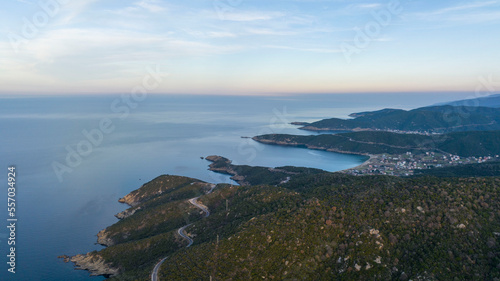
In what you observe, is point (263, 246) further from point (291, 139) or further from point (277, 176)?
point (291, 139)

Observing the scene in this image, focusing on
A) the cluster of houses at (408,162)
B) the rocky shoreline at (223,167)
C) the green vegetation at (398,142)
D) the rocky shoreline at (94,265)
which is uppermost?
the green vegetation at (398,142)

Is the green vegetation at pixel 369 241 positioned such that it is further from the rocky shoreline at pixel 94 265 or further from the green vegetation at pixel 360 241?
the rocky shoreline at pixel 94 265

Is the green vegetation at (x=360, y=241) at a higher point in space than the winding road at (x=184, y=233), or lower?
higher

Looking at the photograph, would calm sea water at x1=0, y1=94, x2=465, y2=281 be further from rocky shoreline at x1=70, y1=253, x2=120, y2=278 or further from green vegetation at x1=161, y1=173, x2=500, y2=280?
green vegetation at x1=161, y1=173, x2=500, y2=280

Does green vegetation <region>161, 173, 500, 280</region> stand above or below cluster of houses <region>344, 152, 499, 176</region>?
above

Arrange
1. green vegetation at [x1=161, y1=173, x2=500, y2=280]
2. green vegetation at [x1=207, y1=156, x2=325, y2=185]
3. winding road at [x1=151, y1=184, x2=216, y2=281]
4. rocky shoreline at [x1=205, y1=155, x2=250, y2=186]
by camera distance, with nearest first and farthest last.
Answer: green vegetation at [x1=161, y1=173, x2=500, y2=280] < winding road at [x1=151, y1=184, x2=216, y2=281] < green vegetation at [x1=207, y1=156, x2=325, y2=185] < rocky shoreline at [x1=205, y1=155, x2=250, y2=186]

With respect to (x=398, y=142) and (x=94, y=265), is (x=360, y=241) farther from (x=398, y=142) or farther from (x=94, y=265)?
(x=398, y=142)

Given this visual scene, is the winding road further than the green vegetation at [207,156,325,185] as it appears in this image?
No

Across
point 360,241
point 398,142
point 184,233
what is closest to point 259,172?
point 184,233

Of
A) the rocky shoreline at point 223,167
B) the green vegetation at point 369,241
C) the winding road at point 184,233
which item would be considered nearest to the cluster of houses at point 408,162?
the rocky shoreline at point 223,167

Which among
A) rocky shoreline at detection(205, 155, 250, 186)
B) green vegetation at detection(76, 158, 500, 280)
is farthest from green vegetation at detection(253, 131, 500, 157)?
green vegetation at detection(76, 158, 500, 280)

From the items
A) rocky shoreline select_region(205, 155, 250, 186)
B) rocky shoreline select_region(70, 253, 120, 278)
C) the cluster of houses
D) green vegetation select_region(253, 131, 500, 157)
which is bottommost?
rocky shoreline select_region(70, 253, 120, 278)
